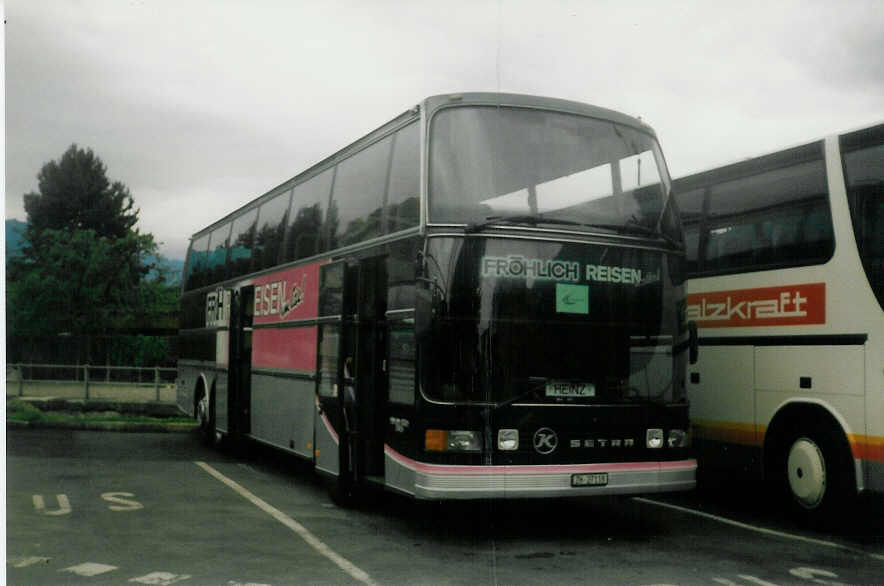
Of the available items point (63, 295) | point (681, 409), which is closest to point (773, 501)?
point (681, 409)

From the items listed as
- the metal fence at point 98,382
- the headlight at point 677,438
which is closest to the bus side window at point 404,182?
the headlight at point 677,438

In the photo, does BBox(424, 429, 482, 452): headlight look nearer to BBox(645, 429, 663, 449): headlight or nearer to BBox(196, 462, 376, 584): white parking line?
BBox(196, 462, 376, 584): white parking line

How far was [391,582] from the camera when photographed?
6.88 metres

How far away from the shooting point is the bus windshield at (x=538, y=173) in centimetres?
836

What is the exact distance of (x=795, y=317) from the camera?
31.7 feet

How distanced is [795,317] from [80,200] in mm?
7055

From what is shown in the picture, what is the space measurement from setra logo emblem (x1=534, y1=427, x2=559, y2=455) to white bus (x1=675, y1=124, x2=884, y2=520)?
112 inches

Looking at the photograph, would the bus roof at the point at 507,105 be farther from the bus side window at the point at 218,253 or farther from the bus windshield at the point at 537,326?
the bus side window at the point at 218,253

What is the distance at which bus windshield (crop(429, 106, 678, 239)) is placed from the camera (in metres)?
8.36

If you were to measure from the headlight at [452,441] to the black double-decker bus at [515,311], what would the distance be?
0.04ft

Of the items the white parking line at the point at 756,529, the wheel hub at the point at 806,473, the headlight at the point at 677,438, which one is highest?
the headlight at the point at 677,438

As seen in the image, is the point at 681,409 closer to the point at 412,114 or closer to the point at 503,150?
the point at 503,150

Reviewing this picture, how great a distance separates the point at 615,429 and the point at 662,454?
1.85 feet

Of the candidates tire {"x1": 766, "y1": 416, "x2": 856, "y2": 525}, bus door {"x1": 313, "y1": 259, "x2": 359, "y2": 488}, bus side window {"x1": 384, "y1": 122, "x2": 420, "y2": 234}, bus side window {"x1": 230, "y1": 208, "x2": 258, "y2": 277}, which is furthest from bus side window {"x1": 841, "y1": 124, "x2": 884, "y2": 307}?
bus side window {"x1": 230, "y1": 208, "x2": 258, "y2": 277}
